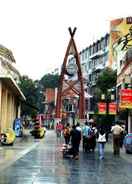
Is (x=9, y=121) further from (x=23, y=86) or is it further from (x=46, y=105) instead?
(x=46, y=105)

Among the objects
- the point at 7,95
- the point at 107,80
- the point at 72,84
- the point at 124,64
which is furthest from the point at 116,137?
the point at 72,84

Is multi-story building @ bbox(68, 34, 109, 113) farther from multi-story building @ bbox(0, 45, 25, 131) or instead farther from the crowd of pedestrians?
the crowd of pedestrians

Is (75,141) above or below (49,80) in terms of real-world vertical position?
below

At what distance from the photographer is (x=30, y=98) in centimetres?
9056

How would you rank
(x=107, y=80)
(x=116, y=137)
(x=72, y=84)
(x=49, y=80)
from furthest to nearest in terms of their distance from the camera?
(x=49, y=80) → (x=72, y=84) → (x=107, y=80) → (x=116, y=137)

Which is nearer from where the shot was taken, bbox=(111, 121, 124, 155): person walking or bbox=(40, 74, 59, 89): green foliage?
bbox=(111, 121, 124, 155): person walking

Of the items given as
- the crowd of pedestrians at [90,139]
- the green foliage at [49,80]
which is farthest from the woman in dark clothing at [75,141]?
the green foliage at [49,80]

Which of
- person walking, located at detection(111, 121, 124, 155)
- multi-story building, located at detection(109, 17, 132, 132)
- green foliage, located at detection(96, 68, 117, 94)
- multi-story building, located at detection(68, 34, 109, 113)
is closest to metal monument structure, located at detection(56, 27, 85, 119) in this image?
green foliage, located at detection(96, 68, 117, 94)

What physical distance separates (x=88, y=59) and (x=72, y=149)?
111274 mm

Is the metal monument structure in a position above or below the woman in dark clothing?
above

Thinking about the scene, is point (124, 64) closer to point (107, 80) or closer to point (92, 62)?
point (107, 80)

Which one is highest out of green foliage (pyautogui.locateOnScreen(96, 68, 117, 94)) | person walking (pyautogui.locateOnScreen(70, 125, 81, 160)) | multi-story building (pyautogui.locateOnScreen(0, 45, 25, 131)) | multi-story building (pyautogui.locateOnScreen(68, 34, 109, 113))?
multi-story building (pyautogui.locateOnScreen(68, 34, 109, 113))

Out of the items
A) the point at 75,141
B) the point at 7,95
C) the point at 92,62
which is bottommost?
the point at 75,141

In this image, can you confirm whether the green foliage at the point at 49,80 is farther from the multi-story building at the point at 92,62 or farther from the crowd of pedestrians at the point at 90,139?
the crowd of pedestrians at the point at 90,139
